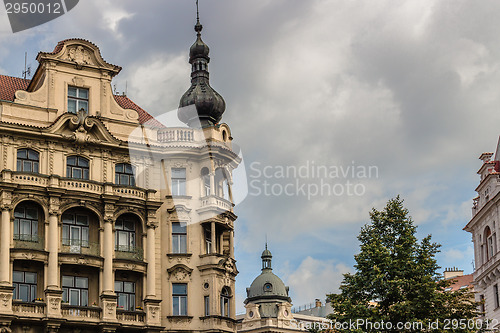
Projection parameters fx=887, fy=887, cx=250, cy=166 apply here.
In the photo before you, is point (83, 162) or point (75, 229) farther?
point (83, 162)

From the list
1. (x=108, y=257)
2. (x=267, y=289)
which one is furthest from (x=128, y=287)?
(x=267, y=289)

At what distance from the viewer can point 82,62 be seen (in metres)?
54.4

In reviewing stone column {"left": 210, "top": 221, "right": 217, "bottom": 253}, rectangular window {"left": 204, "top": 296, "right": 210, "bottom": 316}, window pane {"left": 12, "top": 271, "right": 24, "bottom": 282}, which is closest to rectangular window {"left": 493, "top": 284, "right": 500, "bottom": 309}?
stone column {"left": 210, "top": 221, "right": 217, "bottom": 253}

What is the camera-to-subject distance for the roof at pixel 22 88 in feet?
179

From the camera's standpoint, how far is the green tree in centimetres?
4416

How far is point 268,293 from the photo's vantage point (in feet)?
391

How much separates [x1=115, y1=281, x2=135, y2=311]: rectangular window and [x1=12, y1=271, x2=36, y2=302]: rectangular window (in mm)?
4954

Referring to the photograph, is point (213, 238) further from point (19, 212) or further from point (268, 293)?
point (268, 293)

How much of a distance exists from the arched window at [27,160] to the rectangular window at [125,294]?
326 inches

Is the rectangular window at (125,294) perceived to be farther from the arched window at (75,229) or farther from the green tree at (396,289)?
the green tree at (396,289)

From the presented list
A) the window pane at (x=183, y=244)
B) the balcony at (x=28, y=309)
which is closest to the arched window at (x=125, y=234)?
the window pane at (x=183, y=244)

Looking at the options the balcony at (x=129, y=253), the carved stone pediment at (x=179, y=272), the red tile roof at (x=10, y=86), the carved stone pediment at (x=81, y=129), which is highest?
the red tile roof at (x=10, y=86)

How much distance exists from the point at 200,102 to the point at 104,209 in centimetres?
1035

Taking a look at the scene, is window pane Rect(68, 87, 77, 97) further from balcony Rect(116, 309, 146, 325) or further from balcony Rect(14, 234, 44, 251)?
balcony Rect(116, 309, 146, 325)
